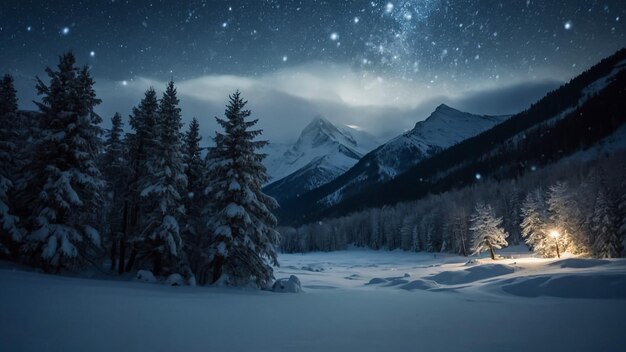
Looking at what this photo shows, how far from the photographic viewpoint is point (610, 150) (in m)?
119

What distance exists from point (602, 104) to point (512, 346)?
195 m

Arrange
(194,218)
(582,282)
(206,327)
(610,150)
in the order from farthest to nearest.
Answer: (610,150)
(194,218)
(582,282)
(206,327)

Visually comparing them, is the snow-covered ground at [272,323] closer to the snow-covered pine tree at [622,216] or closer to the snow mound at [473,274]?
the snow mound at [473,274]

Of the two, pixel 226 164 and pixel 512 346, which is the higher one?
pixel 226 164

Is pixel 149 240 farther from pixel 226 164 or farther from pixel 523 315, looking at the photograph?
pixel 523 315

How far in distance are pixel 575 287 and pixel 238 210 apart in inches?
812

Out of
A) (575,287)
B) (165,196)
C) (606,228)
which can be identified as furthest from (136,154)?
(606,228)

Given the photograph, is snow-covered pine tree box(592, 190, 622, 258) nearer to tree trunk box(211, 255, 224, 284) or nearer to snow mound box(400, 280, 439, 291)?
snow mound box(400, 280, 439, 291)

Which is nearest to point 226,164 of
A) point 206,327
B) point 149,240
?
point 149,240

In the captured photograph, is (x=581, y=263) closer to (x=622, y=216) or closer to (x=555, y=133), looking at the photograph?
(x=622, y=216)

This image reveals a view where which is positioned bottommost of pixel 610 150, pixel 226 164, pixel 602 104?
pixel 226 164

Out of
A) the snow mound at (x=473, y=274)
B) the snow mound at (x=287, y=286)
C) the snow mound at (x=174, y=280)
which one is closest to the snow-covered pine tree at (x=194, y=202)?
the snow mound at (x=174, y=280)

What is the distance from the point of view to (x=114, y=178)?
26141mm

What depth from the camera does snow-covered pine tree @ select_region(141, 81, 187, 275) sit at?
63.9 ft
